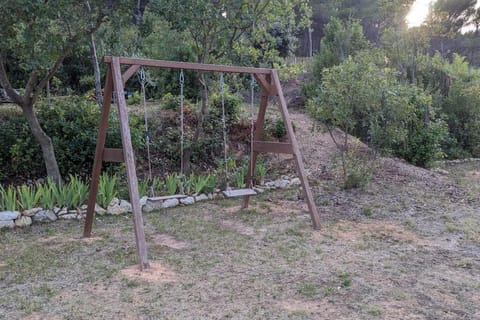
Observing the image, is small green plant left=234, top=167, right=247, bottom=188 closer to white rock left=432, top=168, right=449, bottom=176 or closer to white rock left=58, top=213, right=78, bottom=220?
white rock left=58, top=213, right=78, bottom=220

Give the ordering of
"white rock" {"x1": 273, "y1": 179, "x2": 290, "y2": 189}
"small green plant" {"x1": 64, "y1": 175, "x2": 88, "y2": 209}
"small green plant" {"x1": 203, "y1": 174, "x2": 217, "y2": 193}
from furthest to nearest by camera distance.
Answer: "white rock" {"x1": 273, "y1": 179, "x2": 290, "y2": 189} < "small green plant" {"x1": 203, "y1": 174, "x2": 217, "y2": 193} < "small green plant" {"x1": 64, "y1": 175, "x2": 88, "y2": 209}

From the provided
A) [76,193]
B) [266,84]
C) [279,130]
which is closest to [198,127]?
[266,84]

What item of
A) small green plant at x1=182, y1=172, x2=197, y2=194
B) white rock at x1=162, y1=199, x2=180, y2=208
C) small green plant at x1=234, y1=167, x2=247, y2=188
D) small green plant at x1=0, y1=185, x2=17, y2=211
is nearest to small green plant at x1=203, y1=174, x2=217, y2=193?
small green plant at x1=182, y1=172, x2=197, y2=194

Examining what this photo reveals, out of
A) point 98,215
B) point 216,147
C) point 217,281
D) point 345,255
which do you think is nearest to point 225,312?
point 217,281

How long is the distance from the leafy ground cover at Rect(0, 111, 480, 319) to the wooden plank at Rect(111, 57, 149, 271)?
19 centimetres

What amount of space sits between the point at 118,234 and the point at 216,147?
308 cm

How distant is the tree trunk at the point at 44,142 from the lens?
5.11 meters

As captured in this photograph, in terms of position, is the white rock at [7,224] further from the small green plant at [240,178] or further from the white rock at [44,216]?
the small green plant at [240,178]

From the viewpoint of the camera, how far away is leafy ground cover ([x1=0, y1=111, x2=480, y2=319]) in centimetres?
273

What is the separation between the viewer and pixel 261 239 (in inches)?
167

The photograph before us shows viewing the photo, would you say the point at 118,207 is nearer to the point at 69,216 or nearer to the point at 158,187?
the point at 69,216

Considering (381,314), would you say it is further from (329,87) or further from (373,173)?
(373,173)

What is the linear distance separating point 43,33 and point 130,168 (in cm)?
207

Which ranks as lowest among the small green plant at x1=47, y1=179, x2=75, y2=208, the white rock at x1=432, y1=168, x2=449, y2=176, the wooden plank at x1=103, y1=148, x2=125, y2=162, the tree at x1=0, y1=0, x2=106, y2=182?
the white rock at x1=432, y1=168, x2=449, y2=176
